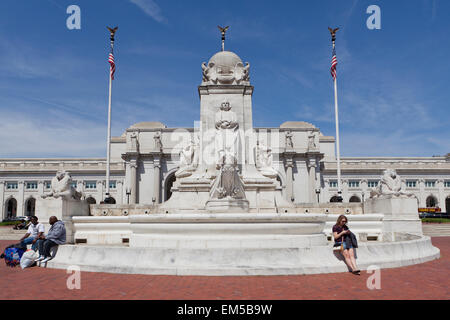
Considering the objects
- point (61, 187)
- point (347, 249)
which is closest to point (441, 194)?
point (347, 249)

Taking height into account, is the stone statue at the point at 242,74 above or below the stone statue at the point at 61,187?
above

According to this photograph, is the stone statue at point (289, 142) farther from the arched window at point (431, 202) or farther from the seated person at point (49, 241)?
the seated person at point (49, 241)

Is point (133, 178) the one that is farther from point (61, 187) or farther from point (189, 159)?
point (61, 187)

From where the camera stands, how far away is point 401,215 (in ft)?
47.1

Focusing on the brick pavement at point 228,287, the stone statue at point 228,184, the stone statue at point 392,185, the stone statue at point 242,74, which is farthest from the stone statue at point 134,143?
the brick pavement at point 228,287

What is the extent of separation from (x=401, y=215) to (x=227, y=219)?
30.3 ft

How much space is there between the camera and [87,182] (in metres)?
72.4

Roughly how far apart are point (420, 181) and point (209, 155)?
7011cm

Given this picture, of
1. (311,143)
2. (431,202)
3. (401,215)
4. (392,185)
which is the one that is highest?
(311,143)

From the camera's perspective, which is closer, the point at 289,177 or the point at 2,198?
the point at 289,177

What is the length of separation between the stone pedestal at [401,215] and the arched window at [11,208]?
78461 millimetres

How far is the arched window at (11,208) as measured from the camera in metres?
73.6

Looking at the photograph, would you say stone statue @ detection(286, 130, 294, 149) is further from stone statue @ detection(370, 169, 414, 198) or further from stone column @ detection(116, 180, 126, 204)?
stone statue @ detection(370, 169, 414, 198)
